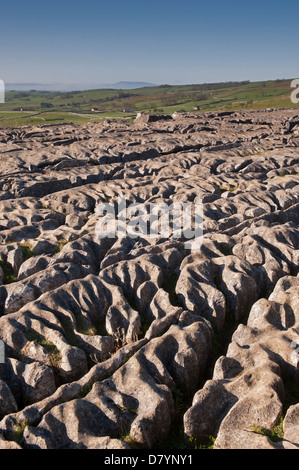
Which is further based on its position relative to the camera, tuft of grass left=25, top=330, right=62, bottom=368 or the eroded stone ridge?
tuft of grass left=25, top=330, right=62, bottom=368

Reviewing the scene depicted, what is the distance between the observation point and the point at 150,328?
1881 cm

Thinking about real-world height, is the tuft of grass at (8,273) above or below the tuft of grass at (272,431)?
above

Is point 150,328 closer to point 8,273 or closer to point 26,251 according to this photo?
point 8,273

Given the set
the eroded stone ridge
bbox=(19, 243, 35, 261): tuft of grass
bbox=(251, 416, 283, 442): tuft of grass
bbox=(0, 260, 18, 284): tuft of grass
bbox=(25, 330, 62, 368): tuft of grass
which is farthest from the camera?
bbox=(19, 243, 35, 261): tuft of grass

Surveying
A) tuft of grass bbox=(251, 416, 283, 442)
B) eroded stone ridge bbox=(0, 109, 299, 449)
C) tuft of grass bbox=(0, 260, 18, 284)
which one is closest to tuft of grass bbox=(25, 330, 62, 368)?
eroded stone ridge bbox=(0, 109, 299, 449)

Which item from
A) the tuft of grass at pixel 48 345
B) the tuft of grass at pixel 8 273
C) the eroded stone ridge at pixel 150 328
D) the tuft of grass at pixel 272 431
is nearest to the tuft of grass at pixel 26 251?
the eroded stone ridge at pixel 150 328

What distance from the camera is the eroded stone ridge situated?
14094 millimetres

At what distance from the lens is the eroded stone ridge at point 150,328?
46.2 ft

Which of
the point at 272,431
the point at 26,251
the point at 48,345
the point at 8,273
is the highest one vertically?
the point at 26,251

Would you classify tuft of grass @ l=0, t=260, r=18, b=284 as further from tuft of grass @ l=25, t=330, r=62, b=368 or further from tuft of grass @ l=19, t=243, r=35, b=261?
tuft of grass @ l=25, t=330, r=62, b=368

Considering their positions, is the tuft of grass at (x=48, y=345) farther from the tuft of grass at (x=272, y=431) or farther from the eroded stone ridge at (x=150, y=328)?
the tuft of grass at (x=272, y=431)

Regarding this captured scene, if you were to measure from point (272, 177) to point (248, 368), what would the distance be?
3658 cm

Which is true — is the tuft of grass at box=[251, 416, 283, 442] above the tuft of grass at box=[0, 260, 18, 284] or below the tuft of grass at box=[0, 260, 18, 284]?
below

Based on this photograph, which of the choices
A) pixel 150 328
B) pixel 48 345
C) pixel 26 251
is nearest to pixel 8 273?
pixel 26 251
